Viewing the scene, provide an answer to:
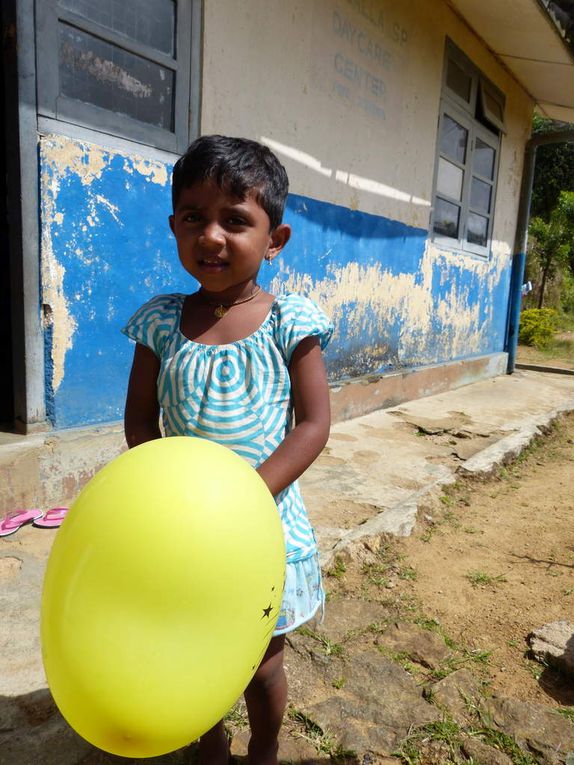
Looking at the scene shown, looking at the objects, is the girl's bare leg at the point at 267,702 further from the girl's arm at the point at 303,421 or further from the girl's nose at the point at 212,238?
the girl's nose at the point at 212,238

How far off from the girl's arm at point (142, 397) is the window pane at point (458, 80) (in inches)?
222

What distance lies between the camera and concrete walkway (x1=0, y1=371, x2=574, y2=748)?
6.03ft

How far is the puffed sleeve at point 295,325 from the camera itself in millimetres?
1170

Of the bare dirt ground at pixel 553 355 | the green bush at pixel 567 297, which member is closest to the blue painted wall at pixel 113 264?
the bare dirt ground at pixel 553 355

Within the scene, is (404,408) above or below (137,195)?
below

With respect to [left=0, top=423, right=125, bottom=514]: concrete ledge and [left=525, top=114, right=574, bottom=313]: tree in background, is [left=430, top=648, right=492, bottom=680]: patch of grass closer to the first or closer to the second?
[left=0, top=423, right=125, bottom=514]: concrete ledge

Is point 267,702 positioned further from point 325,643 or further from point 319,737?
point 325,643

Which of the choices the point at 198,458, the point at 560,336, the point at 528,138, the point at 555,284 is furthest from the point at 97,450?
the point at 555,284

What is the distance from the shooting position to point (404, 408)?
5.42m

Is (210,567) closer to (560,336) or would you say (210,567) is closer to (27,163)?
(27,163)

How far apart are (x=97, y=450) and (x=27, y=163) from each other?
1.31 m

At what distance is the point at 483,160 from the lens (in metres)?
6.86

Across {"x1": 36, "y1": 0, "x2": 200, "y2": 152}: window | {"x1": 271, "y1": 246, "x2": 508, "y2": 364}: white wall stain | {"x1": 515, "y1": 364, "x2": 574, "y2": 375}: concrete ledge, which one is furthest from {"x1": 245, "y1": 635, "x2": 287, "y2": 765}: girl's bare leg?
{"x1": 515, "y1": 364, "x2": 574, "y2": 375}: concrete ledge

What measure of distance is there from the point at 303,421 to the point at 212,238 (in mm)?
407
